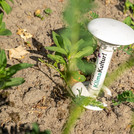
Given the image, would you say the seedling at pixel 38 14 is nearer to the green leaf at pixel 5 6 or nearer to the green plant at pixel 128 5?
the green leaf at pixel 5 6

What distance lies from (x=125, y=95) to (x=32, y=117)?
93cm

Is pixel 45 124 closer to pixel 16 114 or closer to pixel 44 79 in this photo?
pixel 16 114

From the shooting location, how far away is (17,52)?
2275 millimetres

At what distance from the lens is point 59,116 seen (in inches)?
76.4

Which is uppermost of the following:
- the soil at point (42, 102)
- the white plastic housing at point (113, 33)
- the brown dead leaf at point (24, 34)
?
the white plastic housing at point (113, 33)

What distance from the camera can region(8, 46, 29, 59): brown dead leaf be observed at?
2.23 m

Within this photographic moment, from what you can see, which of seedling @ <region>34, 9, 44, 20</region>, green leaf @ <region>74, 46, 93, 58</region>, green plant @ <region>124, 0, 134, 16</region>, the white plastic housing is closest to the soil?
seedling @ <region>34, 9, 44, 20</region>

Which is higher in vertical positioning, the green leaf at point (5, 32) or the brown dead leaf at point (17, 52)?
the green leaf at point (5, 32)

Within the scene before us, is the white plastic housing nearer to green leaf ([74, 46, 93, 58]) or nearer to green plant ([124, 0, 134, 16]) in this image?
green leaf ([74, 46, 93, 58])

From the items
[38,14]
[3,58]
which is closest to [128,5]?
[38,14]

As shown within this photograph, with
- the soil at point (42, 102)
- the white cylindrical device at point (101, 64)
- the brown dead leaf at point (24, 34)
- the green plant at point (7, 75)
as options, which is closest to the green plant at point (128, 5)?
the soil at point (42, 102)

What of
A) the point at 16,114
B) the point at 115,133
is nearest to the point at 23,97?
the point at 16,114

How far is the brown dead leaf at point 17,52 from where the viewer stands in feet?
7.32

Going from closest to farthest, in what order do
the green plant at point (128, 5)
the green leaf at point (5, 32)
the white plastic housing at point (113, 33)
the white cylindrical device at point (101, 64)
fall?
the white plastic housing at point (113, 33), the white cylindrical device at point (101, 64), the green leaf at point (5, 32), the green plant at point (128, 5)
